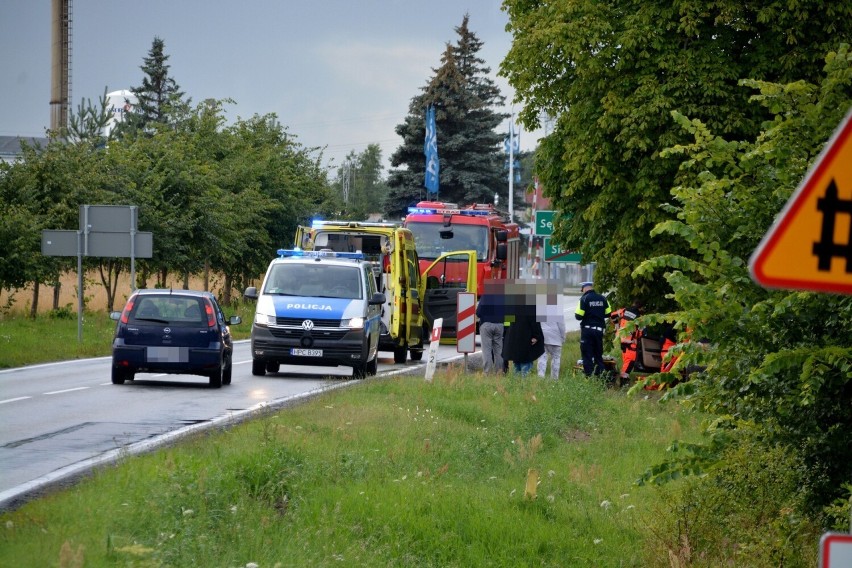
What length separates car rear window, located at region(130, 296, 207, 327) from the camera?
20.7 meters

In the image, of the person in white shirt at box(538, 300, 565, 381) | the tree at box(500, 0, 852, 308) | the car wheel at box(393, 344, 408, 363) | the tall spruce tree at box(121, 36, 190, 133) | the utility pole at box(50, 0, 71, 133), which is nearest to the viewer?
the tree at box(500, 0, 852, 308)

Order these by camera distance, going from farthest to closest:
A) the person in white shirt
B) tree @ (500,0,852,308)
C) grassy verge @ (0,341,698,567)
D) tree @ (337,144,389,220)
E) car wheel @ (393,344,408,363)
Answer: tree @ (337,144,389,220) → car wheel @ (393,344,408,363) → the person in white shirt → tree @ (500,0,852,308) → grassy verge @ (0,341,698,567)

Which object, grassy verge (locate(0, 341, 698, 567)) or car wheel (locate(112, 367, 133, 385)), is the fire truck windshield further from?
grassy verge (locate(0, 341, 698, 567))

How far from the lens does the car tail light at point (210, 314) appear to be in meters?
20.8

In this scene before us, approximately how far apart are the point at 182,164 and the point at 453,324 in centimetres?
1572

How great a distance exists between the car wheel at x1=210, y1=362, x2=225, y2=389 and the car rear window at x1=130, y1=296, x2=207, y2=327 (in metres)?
0.73

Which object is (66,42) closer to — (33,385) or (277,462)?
(33,385)

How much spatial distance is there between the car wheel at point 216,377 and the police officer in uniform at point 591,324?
6099 millimetres

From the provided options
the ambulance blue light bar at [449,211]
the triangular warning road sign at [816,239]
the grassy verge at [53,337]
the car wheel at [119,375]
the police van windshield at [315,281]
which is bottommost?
the grassy verge at [53,337]

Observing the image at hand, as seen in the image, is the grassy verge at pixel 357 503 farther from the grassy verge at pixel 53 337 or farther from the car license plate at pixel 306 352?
the grassy verge at pixel 53 337

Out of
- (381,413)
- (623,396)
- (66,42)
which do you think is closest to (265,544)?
(381,413)

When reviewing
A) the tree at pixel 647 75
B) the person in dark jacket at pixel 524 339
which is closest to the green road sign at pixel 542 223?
the tree at pixel 647 75

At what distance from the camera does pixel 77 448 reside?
12766 millimetres

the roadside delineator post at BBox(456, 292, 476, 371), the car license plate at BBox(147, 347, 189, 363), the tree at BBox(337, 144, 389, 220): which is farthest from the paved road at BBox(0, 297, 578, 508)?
the tree at BBox(337, 144, 389, 220)
